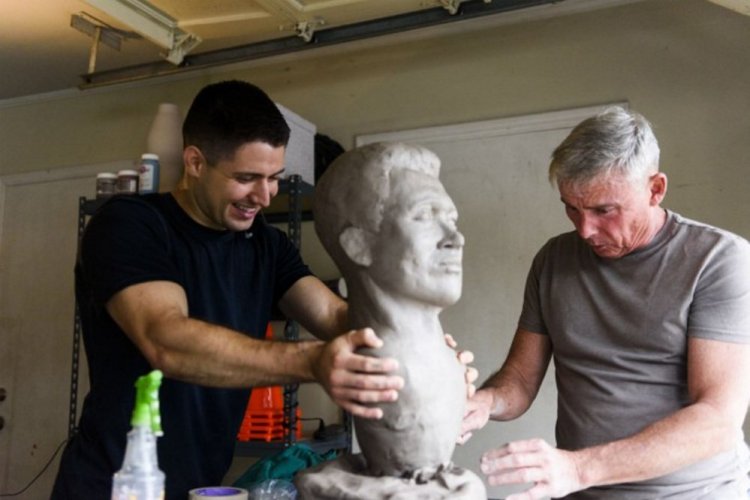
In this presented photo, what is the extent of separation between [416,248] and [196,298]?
22.0 inches

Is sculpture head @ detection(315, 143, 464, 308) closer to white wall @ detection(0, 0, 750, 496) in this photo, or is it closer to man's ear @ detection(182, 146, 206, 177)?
man's ear @ detection(182, 146, 206, 177)

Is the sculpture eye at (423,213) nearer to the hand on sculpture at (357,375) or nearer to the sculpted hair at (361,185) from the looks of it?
the sculpted hair at (361,185)

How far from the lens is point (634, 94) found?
275 centimetres

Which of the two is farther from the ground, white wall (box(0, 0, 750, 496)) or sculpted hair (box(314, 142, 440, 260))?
white wall (box(0, 0, 750, 496))

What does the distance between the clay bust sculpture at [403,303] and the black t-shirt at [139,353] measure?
36cm

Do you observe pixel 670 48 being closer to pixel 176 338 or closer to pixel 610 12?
pixel 610 12

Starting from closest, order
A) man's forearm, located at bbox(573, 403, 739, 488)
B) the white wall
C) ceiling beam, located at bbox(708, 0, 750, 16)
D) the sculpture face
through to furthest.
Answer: the sculpture face, man's forearm, located at bbox(573, 403, 739, 488), ceiling beam, located at bbox(708, 0, 750, 16), the white wall

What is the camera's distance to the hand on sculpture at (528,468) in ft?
4.27

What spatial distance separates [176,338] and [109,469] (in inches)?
17.1

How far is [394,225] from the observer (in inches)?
50.5

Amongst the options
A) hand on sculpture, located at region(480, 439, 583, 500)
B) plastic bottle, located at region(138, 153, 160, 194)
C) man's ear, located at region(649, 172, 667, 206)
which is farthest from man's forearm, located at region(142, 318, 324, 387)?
plastic bottle, located at region(138, 153, 160, 194)

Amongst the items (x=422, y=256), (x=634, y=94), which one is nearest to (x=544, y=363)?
(x=422, y=256)

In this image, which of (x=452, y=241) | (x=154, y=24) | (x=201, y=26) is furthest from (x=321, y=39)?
(x=452, y=241)

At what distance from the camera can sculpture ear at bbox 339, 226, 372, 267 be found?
131 centimetres
